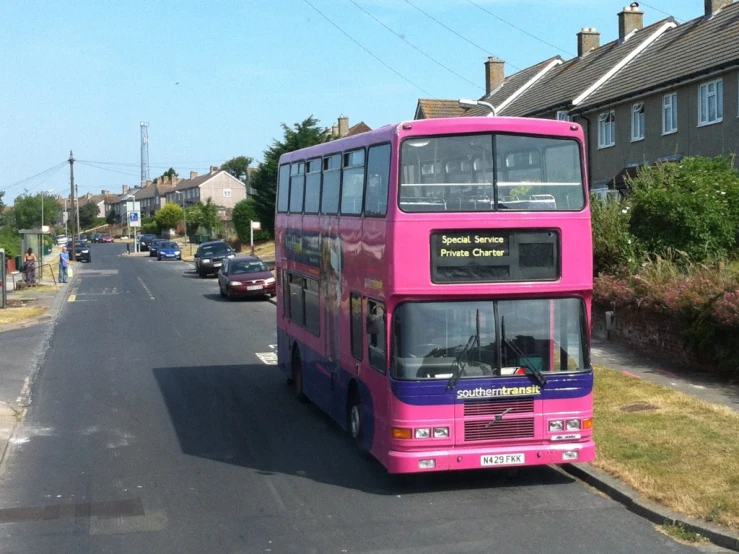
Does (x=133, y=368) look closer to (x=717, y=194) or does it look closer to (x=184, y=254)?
(x=717, y=194)

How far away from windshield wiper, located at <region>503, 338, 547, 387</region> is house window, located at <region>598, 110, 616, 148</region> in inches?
1070

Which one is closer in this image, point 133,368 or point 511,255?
point 511,255

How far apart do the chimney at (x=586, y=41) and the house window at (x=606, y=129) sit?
8.77m

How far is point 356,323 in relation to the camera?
440 inches

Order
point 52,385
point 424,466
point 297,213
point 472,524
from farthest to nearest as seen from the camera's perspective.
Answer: point 52,385, point 297,213, point 424,466, point 472,524

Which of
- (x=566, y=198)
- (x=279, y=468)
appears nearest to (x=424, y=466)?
(x=279, y=468)

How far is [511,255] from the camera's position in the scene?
9.66 meters

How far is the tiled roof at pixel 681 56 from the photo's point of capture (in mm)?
29828

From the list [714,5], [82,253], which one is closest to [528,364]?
[714,5]

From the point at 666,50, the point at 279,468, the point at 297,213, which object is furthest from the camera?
the point at 666,50

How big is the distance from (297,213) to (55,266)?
49.1m

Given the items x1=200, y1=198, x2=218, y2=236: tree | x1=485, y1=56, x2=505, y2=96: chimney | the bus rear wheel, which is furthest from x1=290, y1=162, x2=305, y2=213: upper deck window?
x1=200, y1=198, x2=218, y2=236: tree

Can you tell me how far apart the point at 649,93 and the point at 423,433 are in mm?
25830

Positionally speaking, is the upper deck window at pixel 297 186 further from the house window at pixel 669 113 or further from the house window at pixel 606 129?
the house window at pixel 606 129
